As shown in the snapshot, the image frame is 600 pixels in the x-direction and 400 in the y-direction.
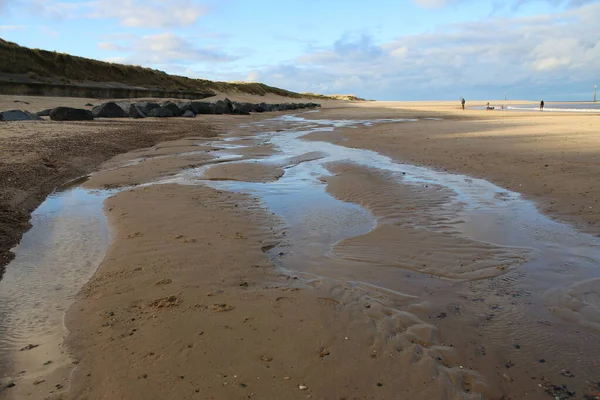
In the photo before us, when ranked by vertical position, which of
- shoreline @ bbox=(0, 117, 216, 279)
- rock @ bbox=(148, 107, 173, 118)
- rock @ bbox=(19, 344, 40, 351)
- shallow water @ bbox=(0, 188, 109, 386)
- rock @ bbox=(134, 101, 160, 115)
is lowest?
rock @ bbox=(19, 344, 40, 351)

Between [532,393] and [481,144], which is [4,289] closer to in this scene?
[532,393]

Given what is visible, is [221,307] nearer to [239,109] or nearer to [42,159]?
[42,159]

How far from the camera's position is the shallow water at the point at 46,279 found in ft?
10.2

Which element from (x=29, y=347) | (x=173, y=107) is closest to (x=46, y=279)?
(x=29, y=347)

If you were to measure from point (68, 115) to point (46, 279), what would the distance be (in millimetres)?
18722

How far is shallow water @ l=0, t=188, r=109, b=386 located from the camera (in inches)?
122

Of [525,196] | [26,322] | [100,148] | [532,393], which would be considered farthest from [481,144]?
[26,322]

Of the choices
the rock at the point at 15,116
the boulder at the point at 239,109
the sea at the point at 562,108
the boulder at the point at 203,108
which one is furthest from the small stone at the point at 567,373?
the sea at the point at 562,108

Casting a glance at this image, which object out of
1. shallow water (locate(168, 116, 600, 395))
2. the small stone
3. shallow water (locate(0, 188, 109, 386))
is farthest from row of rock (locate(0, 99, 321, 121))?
the small stone

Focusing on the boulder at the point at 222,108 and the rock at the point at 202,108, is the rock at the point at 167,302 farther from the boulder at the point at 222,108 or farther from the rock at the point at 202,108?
the boulder at the point at 222,108

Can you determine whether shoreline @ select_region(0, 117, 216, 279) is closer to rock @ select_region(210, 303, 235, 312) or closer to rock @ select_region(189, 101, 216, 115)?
rock @ select_region(210, 303, 235, 312)

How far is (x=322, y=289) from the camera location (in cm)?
406

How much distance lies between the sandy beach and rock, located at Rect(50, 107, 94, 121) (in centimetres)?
1203

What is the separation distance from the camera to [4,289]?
4199 millimetres
